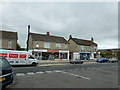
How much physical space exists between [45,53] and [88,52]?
2011 cm

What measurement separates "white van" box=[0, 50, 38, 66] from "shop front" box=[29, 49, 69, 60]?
12553 mm

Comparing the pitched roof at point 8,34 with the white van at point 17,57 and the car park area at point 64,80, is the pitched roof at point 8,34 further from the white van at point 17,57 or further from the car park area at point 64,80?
the car park area at point 64,80

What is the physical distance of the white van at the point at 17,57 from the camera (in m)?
16.6

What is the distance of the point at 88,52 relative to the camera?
46.4m

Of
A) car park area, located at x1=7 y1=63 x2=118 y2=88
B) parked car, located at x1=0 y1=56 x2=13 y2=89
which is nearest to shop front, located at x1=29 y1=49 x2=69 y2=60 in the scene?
car park area, located at x1=7 y1=63 x2=118 y2=88

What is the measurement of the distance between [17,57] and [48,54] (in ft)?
61.1

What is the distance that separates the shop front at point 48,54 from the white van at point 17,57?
41.2 ft

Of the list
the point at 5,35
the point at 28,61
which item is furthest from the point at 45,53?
the point at 28,61

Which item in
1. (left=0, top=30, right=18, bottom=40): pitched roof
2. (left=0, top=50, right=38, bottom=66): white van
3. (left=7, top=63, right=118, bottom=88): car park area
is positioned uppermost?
(left=0, top=30, right=18, bottom=40): pitched roof

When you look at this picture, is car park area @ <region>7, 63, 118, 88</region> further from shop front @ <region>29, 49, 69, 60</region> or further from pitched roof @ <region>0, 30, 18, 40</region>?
pitched roof @ <region>0, 30, 18, 40</region>

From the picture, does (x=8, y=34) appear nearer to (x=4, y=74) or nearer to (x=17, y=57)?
(x=17, y=57)

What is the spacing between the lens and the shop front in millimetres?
33250

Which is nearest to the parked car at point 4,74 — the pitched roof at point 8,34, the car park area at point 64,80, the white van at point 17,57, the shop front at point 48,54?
the car park area at point 64,80

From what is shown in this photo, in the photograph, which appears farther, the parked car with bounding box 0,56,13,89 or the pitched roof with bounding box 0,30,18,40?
the pitched roof with bounding box 0,30,18,40
